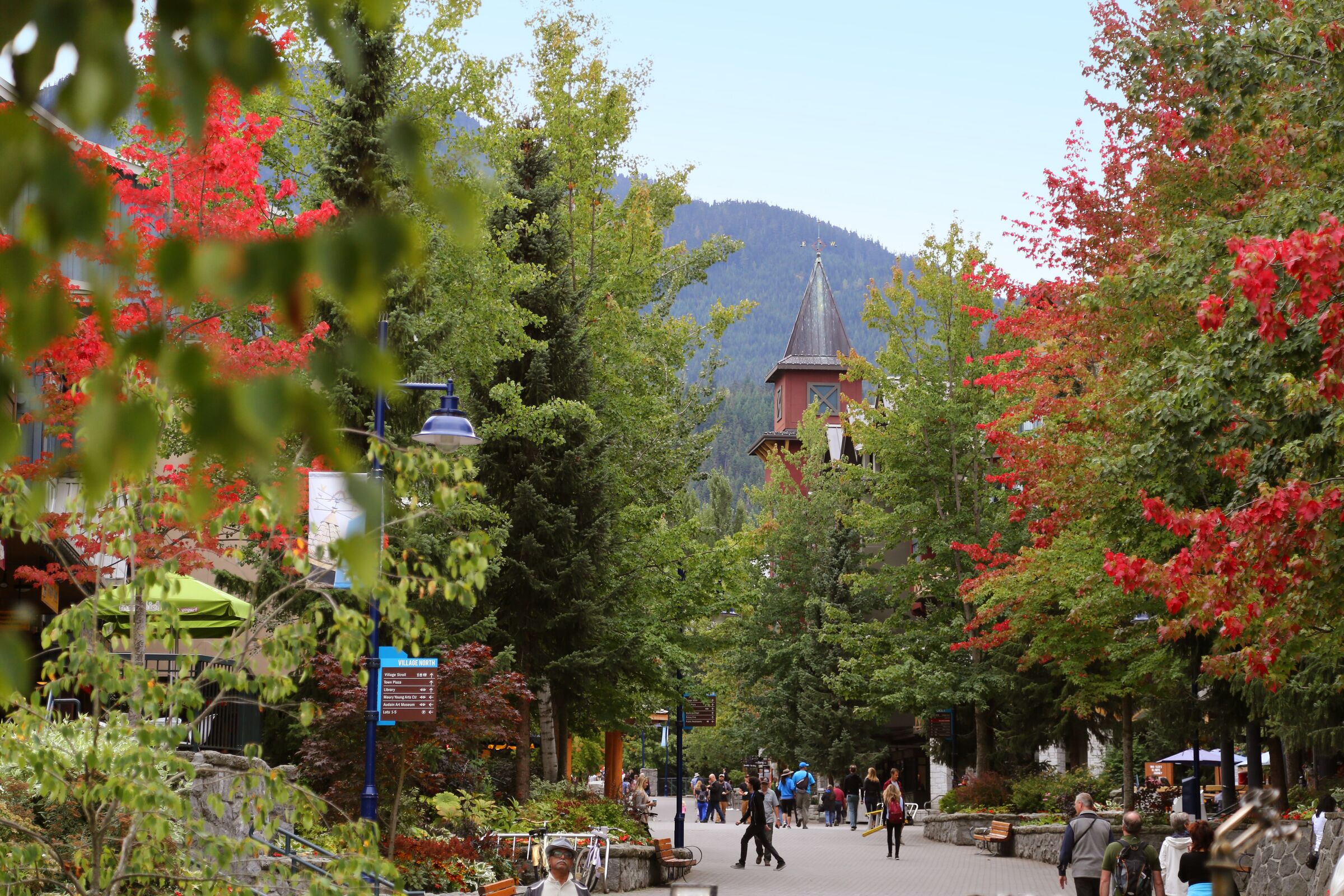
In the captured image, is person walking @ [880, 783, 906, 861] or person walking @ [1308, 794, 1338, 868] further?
person walking @ [880, 783, 906, 861]

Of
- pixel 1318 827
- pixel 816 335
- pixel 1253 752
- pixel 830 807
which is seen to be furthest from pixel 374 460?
pixel 816 335

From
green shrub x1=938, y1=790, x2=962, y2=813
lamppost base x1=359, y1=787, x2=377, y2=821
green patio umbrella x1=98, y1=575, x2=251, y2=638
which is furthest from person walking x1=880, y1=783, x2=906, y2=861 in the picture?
lamppost base x1=359, y1=787, x2=377, y2=821

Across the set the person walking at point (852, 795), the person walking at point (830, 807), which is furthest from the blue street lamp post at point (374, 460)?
the person walking at point (830, 807)

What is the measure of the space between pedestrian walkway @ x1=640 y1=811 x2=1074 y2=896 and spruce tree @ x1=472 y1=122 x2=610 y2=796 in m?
4.66

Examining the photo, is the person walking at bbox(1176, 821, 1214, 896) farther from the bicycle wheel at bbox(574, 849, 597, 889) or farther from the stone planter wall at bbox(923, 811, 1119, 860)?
the stone planter wall at bbox(923, 811, 1119, 860)

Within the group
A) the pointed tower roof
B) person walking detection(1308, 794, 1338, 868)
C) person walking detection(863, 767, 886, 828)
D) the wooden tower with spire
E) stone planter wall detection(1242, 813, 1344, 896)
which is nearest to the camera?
stone planter wall detection(1242, 813, 1344, 896)

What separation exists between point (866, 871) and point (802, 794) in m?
22.6

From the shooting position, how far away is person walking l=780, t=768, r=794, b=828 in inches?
1865

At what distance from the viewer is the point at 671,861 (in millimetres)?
24078

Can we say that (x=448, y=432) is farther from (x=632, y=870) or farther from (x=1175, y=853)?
(x=632, y=870)

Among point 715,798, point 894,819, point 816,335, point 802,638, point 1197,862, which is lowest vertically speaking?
point 715,798

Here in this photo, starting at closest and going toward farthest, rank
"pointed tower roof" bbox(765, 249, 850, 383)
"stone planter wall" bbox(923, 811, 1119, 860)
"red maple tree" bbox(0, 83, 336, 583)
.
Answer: "red maple tree" bbox(0, 83, 336, 583), "stone planter wall" bbox(923, 811, 1119, 860), "pointed tower roof" bbox(765, 249, 850, 383)

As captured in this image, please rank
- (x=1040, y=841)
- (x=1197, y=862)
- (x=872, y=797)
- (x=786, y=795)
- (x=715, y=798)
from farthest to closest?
(x=715, y=798), (x=786, y=795), (x=872, y=797), (x=1040, y=841), (x=1197, y=862)

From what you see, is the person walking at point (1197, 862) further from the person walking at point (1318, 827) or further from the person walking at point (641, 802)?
the person walking at point (641, 802)
